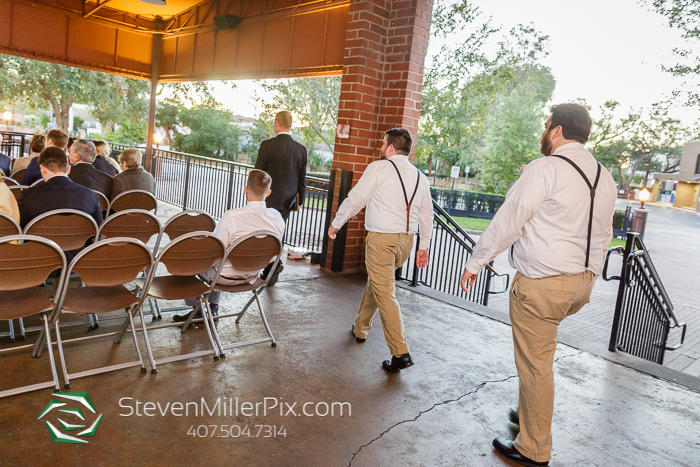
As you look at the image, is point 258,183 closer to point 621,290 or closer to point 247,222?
point 247,222

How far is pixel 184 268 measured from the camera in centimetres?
308

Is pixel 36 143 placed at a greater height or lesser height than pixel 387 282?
greater

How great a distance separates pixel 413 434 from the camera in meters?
2.59

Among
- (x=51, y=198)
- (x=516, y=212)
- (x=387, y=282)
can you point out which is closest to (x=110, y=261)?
(x=51, y=198)

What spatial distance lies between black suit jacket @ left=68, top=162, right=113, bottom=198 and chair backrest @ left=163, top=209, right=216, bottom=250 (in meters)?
1.45

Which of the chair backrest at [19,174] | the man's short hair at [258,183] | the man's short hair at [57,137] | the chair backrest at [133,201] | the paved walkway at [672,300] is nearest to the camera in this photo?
the man's short hair at [258,183]

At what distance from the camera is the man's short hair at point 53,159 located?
136 inches

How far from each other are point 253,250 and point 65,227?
133cm

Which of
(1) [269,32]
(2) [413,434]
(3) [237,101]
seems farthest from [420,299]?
(3) [237,101]

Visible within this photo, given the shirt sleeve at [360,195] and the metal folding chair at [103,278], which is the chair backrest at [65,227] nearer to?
the metal folding chair at [103,278]

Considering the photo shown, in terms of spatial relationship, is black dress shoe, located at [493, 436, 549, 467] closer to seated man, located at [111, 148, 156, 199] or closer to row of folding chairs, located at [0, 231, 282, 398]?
row of folding chairs, located at [0, 231, 282, 398]

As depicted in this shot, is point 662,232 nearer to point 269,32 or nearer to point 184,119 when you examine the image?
point 269,32

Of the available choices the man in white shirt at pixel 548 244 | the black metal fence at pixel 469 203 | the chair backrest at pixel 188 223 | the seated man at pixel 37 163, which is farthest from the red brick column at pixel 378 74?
the black metal fence at pixel 469 203

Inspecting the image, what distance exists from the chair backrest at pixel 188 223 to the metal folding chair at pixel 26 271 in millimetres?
1317
